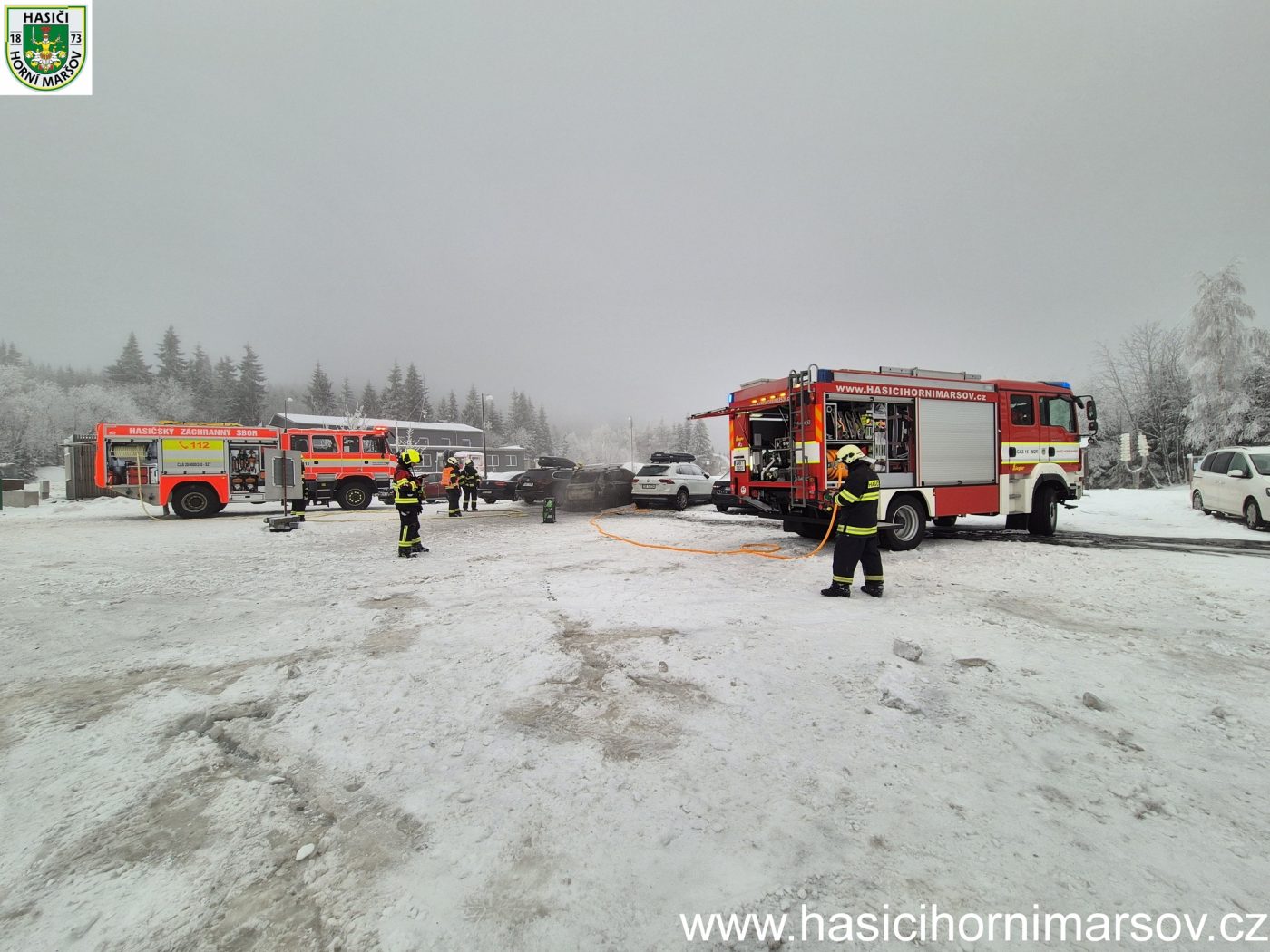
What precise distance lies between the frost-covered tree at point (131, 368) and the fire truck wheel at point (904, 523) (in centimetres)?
8510

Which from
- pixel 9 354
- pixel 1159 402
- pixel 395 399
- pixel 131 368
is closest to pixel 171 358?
pixel 131 368

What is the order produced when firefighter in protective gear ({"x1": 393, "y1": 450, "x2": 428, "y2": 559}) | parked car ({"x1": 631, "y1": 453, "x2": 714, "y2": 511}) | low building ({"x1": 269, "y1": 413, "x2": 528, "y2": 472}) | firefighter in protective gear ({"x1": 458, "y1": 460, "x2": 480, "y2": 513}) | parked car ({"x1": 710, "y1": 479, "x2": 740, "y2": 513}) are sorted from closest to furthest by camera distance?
firefighter in protective gear ({"x1": 393, "y1": 450, "x2": 428, "y2": 559}) < parked car ({"x1": 710, "y1": 479, "x2": 740, "y2": 513}) < firefighter in protective gear ({"x1": 458, "y1": 460, "x2": 480, "y2": 513}) < parked car ({"x1": 631, "y1": 453, "x2": 714, "y2": 511}) < low building ({"x1": 269, "y1": 413, "x2": 528, "y2": 472})

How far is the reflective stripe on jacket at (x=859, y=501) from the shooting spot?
5.78m

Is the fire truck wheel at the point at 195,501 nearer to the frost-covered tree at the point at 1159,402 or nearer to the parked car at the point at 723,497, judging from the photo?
the parked car at the point at 723,497

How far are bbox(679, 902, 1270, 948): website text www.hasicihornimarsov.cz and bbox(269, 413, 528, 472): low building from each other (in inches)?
2208

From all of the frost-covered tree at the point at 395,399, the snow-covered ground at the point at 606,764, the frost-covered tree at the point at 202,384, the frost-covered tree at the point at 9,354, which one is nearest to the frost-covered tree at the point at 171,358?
the frost-covered tree at the point at 202,384

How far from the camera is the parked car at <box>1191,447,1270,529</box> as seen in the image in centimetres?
1059

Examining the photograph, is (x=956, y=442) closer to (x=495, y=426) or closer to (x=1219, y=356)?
(x=1219, y=356)

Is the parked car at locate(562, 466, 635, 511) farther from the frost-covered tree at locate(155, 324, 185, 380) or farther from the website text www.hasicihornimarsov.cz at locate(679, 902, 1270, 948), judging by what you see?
the frost-covered tree at locate(155, 324, 185, 380)

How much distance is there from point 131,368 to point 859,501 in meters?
88.3

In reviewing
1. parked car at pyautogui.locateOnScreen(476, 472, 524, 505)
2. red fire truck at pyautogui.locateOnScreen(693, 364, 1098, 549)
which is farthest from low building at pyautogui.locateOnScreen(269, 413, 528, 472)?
red fire truck at pyautogui.locateOnScreen(693, 364, 1098, 549)

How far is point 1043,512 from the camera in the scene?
403 inches

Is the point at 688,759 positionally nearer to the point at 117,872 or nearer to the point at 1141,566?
the point at 117,872

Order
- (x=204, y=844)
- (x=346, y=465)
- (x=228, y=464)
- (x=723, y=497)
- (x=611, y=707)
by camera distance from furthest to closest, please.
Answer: (x=346, y=465) → (x=228, y=464) → (x=723, y=497) → (x=611, y=707) → (x=204, y=844)
